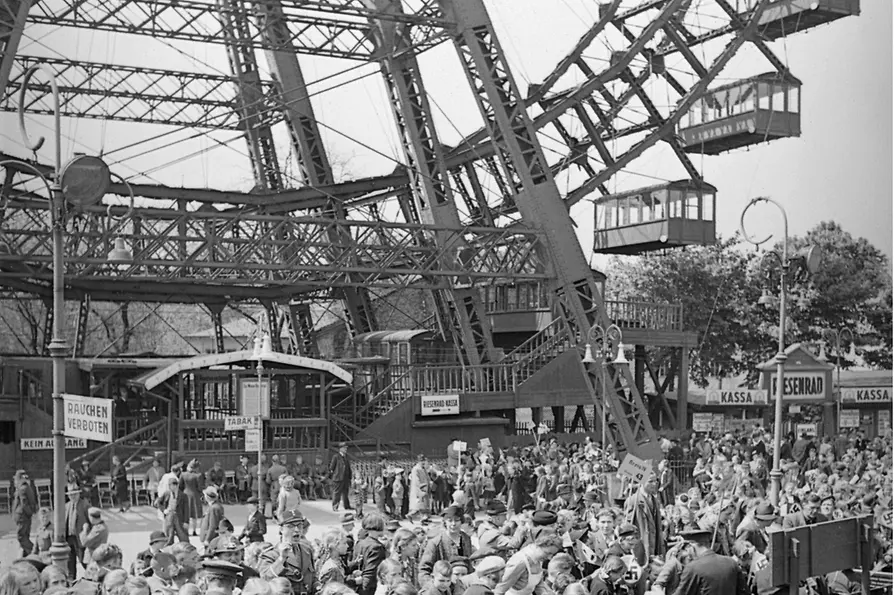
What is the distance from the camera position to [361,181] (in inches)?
1510

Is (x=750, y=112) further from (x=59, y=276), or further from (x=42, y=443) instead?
(x=59, y=276)

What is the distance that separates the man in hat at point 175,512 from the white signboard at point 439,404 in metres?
14.3

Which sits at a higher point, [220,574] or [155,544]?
[220,574]

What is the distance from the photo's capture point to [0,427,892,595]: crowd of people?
9703 millimetres

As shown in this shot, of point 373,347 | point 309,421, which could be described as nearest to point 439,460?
point 309,421

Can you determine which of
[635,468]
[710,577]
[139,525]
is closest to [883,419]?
[635,468]

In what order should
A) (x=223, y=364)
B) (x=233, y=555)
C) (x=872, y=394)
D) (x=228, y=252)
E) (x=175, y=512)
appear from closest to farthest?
(x=233, y=555), (x=175, y=512), (x=872, y=394), (x=223, y=364), (x=228, y=252)

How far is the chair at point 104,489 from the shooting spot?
80.8ft

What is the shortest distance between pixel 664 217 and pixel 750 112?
15.3ft

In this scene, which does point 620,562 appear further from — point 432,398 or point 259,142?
point 259,142

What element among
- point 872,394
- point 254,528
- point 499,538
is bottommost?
point 254,528

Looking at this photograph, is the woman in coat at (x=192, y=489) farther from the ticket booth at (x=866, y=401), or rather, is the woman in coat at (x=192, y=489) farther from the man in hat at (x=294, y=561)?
the ticket booth at (x=866, y=401)

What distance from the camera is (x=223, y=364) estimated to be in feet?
95.0

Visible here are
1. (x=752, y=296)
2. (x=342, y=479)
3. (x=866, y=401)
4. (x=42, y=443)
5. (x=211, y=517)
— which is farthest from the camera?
(x=752, y=296)
